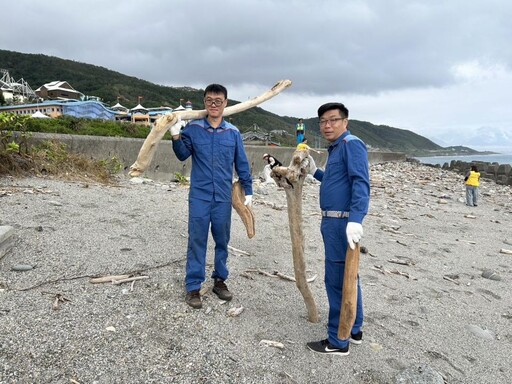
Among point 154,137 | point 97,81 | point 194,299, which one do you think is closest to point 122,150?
point 154,137

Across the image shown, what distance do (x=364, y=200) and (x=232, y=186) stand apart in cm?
143

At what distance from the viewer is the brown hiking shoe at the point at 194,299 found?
3.41m

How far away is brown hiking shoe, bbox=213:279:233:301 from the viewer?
3.65m

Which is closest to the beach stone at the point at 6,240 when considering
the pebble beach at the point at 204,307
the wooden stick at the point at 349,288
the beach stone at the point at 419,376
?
the pebble beach at the point at 204,307

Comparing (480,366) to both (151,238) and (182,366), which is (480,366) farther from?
(151,238)

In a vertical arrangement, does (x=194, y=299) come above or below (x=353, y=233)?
below

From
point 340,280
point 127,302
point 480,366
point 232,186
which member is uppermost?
point 232,186

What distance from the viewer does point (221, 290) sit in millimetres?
3699

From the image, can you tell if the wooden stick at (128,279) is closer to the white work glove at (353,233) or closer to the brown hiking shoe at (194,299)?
the brown hiking shoe at (194,299)

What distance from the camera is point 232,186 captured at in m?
3.77

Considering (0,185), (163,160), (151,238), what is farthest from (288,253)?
(163,160)

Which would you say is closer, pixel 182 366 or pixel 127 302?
pixel 182 366

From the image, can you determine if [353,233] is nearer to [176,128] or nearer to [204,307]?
[204,307]

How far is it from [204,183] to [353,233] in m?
1.44
